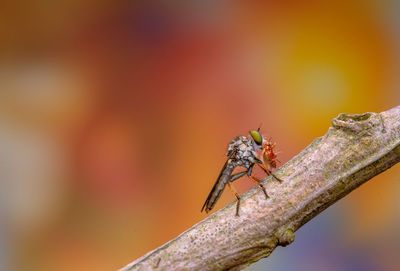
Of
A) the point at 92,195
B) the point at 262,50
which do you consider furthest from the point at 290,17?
the point at 92,195

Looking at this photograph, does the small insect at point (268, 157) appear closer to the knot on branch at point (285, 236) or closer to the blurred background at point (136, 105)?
the knot on branch at point (285, 236)

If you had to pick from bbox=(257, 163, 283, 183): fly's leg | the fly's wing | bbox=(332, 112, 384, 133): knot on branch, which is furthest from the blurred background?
bbox=(332, 112, 384, 133): knot on branch

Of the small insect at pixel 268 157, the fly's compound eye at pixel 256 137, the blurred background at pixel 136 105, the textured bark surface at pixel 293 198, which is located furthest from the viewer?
the blurred background at pixel 136 105

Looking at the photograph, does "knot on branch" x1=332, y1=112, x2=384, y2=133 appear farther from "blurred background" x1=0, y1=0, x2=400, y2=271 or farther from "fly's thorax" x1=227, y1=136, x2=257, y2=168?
"blurred background" x1=0, y1=0, x2=400, y2=271

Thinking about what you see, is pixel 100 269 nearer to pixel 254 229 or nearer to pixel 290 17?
pixel 254 229

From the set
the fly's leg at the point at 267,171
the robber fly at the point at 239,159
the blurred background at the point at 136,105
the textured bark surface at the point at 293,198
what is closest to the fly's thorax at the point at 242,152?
the robber fly at the point at 239,159

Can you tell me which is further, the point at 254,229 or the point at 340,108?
the point at 340,108
